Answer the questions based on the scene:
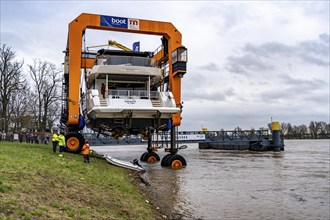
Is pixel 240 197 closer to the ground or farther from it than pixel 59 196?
closer to the ground

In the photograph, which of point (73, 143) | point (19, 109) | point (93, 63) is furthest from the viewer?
point (19, 109)

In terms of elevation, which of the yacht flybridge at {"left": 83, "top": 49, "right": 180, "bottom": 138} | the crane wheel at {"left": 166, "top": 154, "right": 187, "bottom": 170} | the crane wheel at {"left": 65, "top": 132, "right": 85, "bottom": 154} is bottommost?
the crane wheel at {"left": 166, "top": 154, "right": 187, "bottom": 170}

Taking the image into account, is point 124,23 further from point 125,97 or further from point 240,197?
point 240,197

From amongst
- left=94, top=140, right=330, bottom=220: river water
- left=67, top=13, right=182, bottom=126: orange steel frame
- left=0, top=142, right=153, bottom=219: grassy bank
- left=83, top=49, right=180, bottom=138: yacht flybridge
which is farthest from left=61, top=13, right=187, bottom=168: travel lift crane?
left=0, top=142, right=153, bottom=219: grassy bank

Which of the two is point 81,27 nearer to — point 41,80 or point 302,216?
point 302,216

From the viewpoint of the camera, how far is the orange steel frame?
21562mm

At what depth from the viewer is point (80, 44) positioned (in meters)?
21.9

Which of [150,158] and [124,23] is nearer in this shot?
[124,23]

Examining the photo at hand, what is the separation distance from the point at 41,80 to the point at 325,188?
3521 centimetres

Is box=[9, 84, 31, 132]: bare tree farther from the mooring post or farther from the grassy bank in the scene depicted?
the mooring post

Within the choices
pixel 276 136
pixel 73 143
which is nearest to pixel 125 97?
pixel 73 143

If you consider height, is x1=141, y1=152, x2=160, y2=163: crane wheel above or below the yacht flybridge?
below

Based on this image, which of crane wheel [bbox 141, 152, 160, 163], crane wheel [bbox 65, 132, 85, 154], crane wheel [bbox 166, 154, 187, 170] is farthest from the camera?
crane wheel [bbox 141, 152, 160, 163]

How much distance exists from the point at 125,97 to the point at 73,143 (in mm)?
4513
